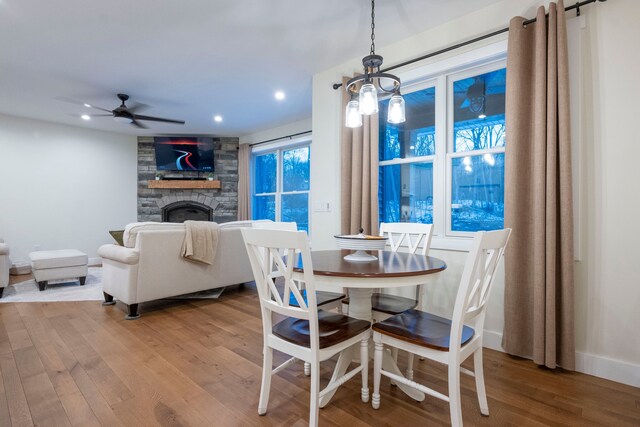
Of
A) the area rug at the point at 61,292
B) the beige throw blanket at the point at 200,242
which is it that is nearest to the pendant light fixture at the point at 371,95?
the beige throw blanket at the point at 200,242

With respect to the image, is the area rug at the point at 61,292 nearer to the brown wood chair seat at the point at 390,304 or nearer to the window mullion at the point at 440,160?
the brown wood chair seat at the point at 390,304

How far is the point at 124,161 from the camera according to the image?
6367 millimetres

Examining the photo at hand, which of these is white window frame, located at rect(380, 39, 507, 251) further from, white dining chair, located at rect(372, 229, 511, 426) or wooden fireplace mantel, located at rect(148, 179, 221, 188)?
wooden fireplace mantel, located at rect(148, 179, 221, 188)

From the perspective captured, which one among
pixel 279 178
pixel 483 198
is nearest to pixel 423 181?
pixel 483 198

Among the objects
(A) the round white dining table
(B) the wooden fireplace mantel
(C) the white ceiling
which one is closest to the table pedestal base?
(A) the round white dining table

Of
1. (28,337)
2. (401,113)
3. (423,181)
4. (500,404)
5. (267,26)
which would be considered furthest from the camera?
(423,181)

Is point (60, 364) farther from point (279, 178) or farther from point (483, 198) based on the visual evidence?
point (279, 178)

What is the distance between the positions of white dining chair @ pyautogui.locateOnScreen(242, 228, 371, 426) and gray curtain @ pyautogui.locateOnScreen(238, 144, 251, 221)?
4.85 metres

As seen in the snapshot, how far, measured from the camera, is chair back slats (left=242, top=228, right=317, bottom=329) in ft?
4.26

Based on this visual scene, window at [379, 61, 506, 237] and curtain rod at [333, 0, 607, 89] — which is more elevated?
curtain rod at [333, 0, 607, 89]

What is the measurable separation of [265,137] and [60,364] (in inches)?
188

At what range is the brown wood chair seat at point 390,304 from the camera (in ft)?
6.25

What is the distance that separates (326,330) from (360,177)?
1865mm

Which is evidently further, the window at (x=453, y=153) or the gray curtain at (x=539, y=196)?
the window at (x=453, y=153)
